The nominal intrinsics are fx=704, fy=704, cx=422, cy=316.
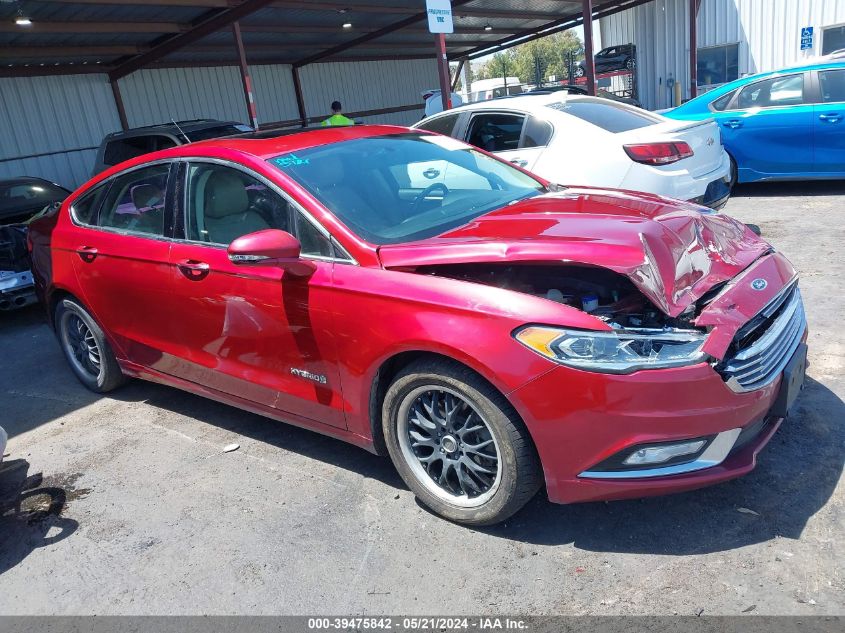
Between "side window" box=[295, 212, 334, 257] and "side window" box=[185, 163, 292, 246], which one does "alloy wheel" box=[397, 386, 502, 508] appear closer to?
"side window" box=[295, 212, 334, 257]

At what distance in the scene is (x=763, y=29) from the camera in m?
18.8

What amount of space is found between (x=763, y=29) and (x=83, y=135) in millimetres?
17247

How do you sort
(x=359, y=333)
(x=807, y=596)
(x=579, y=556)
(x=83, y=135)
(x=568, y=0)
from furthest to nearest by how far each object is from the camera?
(x=568, y=0), (x=83, y=135), (x=359, y=333), (x=579, y=556), (x=807, y=596)

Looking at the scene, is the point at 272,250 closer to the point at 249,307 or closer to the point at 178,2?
the point at 249,307

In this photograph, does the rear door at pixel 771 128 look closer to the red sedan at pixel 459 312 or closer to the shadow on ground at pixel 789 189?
the shadow on ground at pixel 789 189

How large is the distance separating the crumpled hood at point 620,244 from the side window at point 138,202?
1686mm

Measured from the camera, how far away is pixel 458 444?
9.64 ft

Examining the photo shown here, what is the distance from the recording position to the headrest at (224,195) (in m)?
3.64

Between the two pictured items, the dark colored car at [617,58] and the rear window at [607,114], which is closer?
the rear window at [607,114]

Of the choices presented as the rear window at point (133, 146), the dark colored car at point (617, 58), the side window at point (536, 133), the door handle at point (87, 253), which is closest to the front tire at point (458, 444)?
the door handle at point (87, 253)

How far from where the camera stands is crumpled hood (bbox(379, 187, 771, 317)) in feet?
8.93

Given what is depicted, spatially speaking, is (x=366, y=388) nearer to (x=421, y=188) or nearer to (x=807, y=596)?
(x=421, y=188)

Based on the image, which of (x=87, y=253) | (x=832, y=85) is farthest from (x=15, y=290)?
(x=832, y=85)

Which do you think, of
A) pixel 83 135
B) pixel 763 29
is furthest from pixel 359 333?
pixel 763 29
